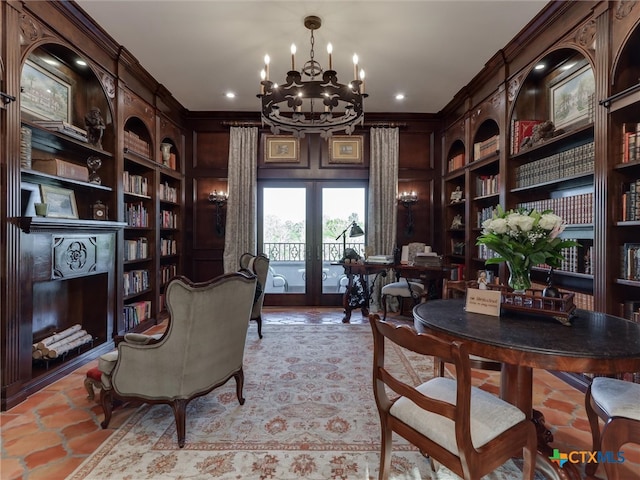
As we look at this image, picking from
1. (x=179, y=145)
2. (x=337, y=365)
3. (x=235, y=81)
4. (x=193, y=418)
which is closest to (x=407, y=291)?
(x=337, y=365)

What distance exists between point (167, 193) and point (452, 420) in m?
4.79

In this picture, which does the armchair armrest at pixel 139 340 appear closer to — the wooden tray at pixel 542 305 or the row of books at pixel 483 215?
the wooden tray at pixel 542 305

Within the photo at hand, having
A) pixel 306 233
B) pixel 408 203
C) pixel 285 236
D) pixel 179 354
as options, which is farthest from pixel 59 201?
pixel 408 203

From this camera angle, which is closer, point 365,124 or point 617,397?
point 617,397

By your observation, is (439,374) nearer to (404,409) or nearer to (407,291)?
(404,409)

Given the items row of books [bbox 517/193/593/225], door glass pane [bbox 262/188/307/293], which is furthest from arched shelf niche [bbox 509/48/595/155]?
door glass pane [bbox 262/188/307/293]

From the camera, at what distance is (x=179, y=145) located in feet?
16.9

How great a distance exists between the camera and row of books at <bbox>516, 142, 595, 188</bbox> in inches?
106

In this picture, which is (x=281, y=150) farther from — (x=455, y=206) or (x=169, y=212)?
(x=455, y=206)

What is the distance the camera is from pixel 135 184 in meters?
4.08

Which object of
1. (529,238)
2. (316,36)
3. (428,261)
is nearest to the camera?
(529,238)

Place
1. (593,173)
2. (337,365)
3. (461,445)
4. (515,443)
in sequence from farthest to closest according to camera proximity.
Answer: (337,365)
(593,173)
(515,443)
(461,445)

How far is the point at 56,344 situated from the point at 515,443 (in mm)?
3473

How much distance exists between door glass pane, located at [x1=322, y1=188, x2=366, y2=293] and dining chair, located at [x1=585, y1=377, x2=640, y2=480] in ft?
13.6
